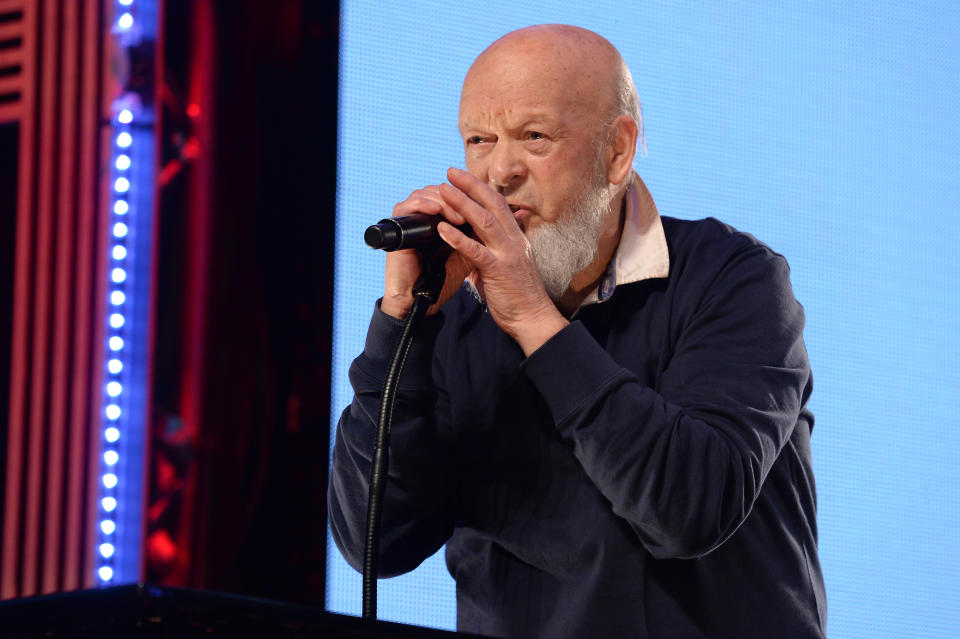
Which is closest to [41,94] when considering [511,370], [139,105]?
[139,105]

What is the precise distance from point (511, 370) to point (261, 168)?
95cm

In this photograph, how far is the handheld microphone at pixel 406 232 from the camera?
1026 mm

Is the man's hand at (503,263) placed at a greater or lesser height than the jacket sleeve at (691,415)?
greater

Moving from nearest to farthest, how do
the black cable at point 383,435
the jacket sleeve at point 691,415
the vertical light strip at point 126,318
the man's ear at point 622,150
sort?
the black cable at point 383,435
the jacket sleeve at point 691,415
the man's ear at point 622,150
the vertical light strip at point 126,318

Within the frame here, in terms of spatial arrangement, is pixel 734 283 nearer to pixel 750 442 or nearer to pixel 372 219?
pixel 750 442

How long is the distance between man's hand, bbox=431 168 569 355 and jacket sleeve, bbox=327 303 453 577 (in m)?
0.13

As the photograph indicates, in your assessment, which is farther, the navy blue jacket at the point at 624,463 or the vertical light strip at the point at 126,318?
the vertical light strip at the point at 126,318

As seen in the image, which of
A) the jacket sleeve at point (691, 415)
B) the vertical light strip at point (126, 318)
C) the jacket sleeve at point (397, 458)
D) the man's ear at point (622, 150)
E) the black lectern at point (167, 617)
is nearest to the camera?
the black lectern at point (167, 617)

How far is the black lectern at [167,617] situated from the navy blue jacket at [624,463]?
505mm

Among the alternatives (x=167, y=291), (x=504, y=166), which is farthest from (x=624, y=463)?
(x=167, y=291)

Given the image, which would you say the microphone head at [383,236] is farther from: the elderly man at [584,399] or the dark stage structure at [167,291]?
the dark stage structure at [167,291]

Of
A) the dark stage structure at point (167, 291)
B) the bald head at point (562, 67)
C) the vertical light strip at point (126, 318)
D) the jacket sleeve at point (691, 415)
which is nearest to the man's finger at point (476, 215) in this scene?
the jacket sleeve at point (691, 415)

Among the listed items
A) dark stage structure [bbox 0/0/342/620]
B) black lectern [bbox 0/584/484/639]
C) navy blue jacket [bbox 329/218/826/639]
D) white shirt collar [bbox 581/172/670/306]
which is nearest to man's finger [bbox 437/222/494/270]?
navy blue jacket [bbox 329/218/826/639]

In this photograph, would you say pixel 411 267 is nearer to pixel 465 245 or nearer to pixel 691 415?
pixel 465 245
